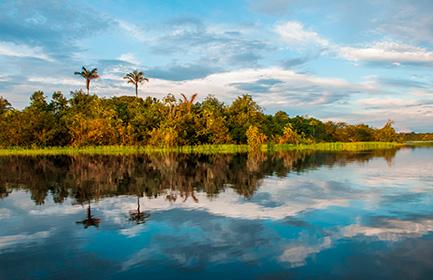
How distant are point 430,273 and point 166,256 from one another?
6.52 meters

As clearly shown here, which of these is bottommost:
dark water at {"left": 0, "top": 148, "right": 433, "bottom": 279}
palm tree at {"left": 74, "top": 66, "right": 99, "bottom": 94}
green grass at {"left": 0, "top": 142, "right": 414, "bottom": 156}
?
dark water at {"left": 0, "top": 148, "right": 433, "bottom": 279}

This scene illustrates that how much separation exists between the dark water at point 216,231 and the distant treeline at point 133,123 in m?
47.9

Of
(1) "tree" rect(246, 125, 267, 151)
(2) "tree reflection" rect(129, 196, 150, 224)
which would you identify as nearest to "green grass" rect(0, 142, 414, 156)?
(1) "tree" rect(246, 125, 267, 151)

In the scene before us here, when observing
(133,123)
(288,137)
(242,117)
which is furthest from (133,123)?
(288,137)

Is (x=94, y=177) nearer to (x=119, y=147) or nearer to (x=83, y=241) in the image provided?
(x=83, y=241)

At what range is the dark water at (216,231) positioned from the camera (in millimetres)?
9211

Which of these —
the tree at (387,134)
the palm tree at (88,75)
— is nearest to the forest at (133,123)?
the palm tree at (88,75)

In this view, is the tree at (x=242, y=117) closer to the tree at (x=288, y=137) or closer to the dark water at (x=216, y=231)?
the tree at (x=288, y=137)

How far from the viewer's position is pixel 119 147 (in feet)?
224

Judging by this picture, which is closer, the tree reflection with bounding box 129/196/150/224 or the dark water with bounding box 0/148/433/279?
the dark water with bounding box 0/148/433/279

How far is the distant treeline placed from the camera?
6862cm

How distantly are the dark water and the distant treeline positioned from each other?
1885 inches

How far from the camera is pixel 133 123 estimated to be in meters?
76.9

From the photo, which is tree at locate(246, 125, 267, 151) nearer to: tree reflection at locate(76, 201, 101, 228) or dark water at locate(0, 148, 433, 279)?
dark water at locate(0, 148, 433, 279)
